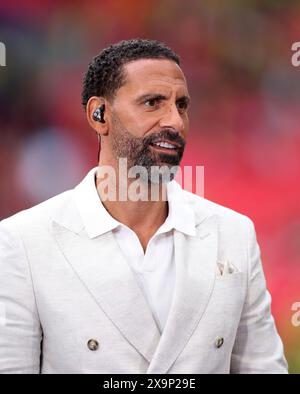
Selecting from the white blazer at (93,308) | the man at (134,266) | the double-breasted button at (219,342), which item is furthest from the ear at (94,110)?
the double-breasted button at (219,342)

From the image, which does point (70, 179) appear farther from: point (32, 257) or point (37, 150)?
point (32, 257)

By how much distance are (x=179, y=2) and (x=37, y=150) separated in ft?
2.18

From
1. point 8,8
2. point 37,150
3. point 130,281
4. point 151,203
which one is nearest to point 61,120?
point 37,150

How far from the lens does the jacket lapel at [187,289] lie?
4.56ft

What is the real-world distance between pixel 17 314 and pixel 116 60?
616mm

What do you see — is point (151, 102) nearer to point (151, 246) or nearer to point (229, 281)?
point (151, 246)

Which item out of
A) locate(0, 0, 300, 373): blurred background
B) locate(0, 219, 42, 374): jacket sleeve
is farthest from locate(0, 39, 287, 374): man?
locate(0, 0, 300, 373): blurred background

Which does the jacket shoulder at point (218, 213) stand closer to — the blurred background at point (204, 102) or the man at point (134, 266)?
the man at point (134, 266)

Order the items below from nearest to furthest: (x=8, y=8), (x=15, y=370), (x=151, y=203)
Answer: (x=15, y=370), (x=151, y=203), (x=8, y=8)

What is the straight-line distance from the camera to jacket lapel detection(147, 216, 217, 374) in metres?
1.39

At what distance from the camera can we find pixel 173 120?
4.67 ft

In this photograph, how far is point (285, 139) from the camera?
2.23m

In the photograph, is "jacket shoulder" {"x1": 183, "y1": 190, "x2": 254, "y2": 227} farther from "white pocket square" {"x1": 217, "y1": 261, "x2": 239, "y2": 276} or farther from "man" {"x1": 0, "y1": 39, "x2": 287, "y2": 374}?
"white pocket square" {"x1": 217, "y1": 261, "x2": 239, "y2": 276}

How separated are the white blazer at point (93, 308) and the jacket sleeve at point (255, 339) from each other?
0.03 metres
